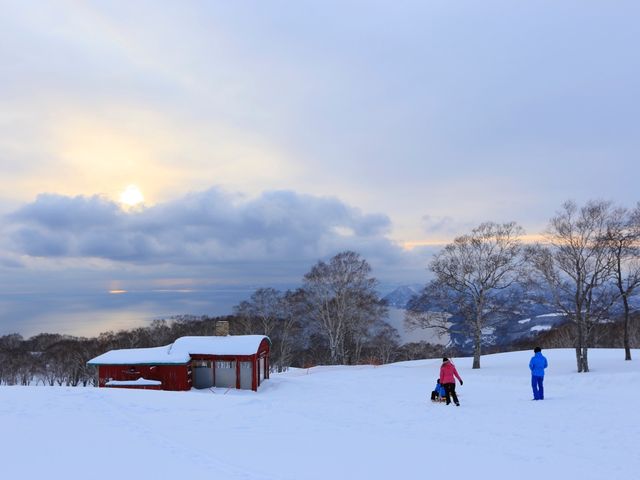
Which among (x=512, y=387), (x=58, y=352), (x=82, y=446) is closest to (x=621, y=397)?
(x=512, y=387)

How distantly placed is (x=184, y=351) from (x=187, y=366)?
0.94 metres

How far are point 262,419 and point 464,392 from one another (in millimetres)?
9324

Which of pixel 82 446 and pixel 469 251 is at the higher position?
pixel 469 251

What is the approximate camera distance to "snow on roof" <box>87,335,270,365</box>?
977 inches

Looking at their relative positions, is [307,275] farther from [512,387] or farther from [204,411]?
[204,411]

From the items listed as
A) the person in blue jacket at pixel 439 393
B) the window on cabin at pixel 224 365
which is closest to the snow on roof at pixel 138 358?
the window on cabin at pixel 224 365

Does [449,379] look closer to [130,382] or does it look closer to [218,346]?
[218,346]

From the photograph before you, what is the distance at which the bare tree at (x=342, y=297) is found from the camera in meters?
43.4

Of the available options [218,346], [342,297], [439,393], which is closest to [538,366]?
[439,393]

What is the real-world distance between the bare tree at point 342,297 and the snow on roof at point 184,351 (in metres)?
18.1

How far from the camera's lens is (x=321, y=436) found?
10906 millimetres

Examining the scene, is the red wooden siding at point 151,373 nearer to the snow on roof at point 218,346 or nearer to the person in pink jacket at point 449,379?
the snow on roof at point 218,346

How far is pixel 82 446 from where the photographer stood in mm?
9398

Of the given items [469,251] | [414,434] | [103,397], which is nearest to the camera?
[414,434]
